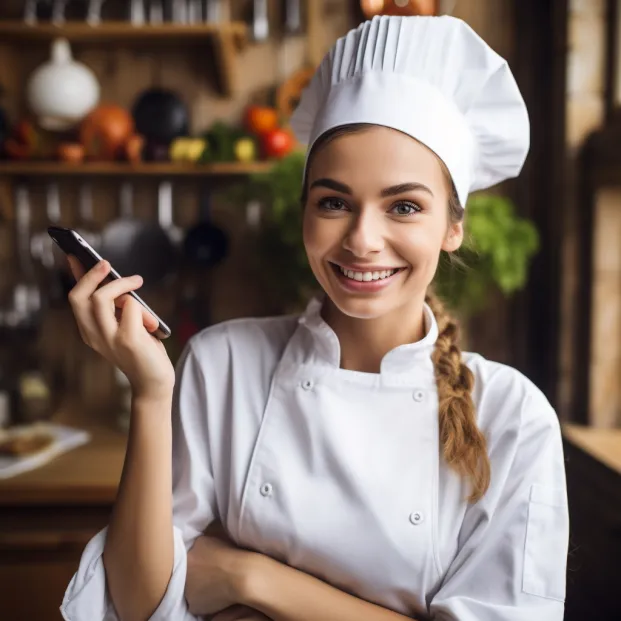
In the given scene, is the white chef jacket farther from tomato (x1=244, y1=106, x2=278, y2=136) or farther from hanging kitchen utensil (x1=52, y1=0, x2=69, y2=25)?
hanging kitchen utensil (x1=52, y1=0, x2=69, y2=25)

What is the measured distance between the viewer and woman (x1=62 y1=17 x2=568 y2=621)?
0.81 meters

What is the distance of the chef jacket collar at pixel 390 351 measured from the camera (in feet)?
3.05

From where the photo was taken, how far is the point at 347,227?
83cm

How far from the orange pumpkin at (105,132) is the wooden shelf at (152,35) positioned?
24 cm

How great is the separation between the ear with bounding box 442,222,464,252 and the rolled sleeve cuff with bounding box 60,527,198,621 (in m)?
0.53

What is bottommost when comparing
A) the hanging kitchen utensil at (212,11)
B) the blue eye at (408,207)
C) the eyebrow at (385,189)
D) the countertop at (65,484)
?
the countertop at (65,484)

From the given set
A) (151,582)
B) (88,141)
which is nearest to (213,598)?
(151,582)

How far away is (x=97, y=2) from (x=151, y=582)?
1910 mm

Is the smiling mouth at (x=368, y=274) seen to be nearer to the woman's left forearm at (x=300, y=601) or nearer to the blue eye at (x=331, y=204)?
the blue eye at (x=331, y=204)

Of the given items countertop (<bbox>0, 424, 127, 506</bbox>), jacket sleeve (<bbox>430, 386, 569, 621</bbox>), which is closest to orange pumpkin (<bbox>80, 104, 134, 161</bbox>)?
countertop (<bbox>0, 424, 127, 506</bbox>)

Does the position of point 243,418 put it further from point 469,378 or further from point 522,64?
point 522,64

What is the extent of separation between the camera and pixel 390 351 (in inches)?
36.7

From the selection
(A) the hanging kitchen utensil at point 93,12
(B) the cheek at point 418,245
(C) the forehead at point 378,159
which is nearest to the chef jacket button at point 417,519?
(B) the cheek at point 418,245

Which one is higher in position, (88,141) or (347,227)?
(88,141)
